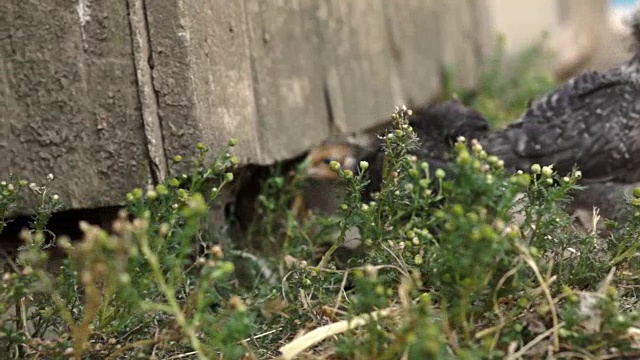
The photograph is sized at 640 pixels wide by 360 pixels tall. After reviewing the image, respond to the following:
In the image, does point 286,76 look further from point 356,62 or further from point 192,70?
point 356,62

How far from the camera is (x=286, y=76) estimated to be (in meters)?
2.86

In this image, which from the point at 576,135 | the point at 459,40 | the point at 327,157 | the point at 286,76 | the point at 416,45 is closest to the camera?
the point at 576,135

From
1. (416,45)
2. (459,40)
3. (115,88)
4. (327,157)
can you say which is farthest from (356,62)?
(459,40)

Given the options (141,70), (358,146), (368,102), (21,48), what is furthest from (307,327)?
(368,102)

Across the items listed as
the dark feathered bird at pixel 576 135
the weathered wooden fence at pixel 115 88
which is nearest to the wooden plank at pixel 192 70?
the weathered wooden fence at pixel 115 88

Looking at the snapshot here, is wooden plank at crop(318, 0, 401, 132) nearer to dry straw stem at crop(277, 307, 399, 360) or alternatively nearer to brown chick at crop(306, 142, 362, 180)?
brown chick at crop(306, 142, 362, 180)

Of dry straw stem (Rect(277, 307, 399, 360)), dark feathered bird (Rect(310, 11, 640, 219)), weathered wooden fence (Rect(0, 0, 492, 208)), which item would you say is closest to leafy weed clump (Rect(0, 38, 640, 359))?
dry straw stem (Rect(277, 307, 399, 360))

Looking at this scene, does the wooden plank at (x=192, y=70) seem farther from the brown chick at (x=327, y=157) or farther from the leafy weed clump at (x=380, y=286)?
the brown chick at (x=327, y=157)

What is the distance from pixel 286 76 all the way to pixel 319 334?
132cm

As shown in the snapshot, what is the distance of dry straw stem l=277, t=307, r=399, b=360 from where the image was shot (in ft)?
5.30

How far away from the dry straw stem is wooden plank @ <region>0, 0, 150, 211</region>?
2.51 ft

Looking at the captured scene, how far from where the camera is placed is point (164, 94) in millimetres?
2256

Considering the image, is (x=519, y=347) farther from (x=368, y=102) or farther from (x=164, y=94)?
(x=368, y=102)

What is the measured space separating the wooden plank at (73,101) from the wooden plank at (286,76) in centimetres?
52
